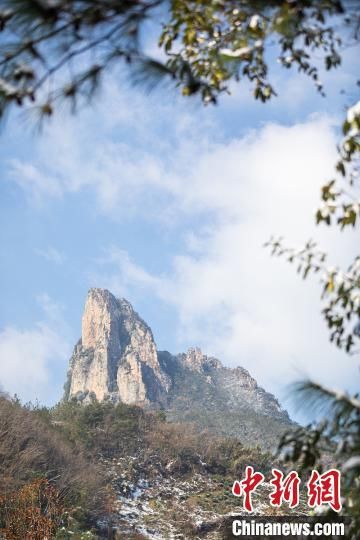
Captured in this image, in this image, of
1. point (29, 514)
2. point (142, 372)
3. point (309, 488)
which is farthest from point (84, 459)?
point (142, 372)

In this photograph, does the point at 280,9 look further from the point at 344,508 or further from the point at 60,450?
the point at 60,450

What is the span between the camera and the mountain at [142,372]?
217ft

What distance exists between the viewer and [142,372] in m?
69.5

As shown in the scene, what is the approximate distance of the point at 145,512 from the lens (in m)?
14.4

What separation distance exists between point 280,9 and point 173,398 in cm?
6890

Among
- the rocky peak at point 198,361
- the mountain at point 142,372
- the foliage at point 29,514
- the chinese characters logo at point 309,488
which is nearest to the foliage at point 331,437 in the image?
the chinese characters logo at point 309,488

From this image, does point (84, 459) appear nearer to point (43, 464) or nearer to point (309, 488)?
point (43, 464)

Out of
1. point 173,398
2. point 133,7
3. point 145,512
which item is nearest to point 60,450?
point 145,512

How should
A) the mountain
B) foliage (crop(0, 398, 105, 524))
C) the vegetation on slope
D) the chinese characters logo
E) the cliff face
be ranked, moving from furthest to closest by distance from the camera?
the cliff face → the mountain → foliage (crop(0, 398, 105, 524)) → the vegetation on slope → the chinese characters logo

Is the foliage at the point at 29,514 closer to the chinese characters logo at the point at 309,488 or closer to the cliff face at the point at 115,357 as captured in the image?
the chinese characters logo at the point at 309,488

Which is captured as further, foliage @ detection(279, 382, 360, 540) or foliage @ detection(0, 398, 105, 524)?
foliage @ detection(0, 398, 105, 524)

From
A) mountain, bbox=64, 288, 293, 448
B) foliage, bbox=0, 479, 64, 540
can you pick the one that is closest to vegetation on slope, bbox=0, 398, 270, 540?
foliage, bbox=0, 479, 64, 540

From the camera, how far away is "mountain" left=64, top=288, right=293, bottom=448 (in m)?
66.0

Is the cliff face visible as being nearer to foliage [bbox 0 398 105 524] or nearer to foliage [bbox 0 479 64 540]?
foliage [bbox 0 398 105 524]
